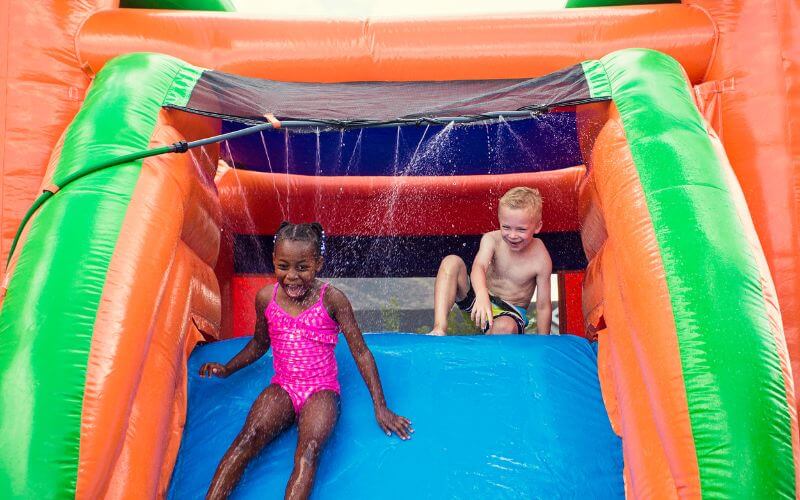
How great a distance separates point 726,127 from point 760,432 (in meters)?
1.55

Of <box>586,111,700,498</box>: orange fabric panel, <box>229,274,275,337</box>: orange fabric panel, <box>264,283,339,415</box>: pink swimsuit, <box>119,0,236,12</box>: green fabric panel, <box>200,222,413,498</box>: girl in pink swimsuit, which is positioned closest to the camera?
<box>586,111,700,498</box>: orange fabric panel

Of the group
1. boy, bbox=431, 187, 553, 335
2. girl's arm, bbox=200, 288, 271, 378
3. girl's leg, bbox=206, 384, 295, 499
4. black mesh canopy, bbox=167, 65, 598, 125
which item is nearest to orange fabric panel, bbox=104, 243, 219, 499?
girl's arm, bbox=200, 288, 271, 378

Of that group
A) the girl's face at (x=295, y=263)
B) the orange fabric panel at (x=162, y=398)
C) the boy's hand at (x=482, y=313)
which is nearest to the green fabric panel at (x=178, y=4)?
the orange fabric panel at (x=162, y=398)

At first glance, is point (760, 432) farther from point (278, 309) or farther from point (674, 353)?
point (278, 309)

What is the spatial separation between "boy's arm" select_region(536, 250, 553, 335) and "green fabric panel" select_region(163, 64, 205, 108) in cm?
171

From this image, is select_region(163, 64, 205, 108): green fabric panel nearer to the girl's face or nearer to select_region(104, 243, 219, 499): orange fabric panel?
select_region(104, 243, 219, 499): orange fabric panel

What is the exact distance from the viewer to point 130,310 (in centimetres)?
202

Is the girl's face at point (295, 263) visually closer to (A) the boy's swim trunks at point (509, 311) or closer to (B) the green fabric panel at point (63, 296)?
(B) the green fabric panel at point (63, 296)

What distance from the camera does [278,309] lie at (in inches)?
92.7

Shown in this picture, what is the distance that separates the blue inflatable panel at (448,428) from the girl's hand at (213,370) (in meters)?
0.11

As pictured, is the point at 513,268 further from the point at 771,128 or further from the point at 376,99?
the point at 771,128

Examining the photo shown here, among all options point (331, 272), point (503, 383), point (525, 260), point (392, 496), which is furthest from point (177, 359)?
point (331, 272)

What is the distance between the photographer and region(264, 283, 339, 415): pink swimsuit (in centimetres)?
229

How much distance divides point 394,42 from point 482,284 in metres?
1.15
